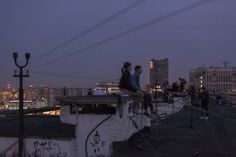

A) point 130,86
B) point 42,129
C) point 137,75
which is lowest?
point 42,129

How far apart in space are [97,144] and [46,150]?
132 cm

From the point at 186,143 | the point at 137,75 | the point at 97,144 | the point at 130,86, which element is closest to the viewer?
the point at 130,86

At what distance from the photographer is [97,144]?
41.9 ft

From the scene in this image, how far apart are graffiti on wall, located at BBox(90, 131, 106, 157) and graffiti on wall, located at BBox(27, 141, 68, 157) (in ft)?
2.40

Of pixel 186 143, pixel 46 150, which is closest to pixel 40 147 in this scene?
pixel 46 150

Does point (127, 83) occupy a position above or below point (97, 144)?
above

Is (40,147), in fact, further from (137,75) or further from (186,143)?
(186,143)

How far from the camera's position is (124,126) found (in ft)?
41.7

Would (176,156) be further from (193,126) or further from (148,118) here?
(193,126)

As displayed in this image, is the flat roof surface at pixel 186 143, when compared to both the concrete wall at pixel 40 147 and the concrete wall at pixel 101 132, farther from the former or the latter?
the concrete wall at pixel 40 147

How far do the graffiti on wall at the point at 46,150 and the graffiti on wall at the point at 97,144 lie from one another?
732 mm

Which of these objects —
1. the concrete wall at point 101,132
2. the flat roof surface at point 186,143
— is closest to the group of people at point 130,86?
the concrete wall at point 101,132

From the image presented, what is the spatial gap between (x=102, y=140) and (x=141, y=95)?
1511 mm

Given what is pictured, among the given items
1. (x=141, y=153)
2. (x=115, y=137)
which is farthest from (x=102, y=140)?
(x=141, y=153)
